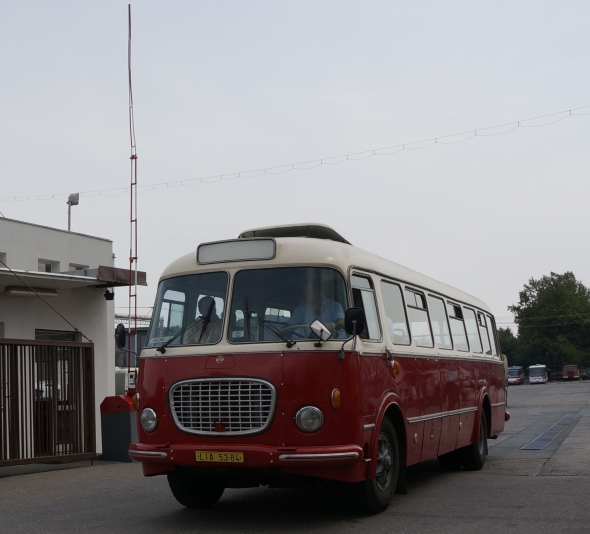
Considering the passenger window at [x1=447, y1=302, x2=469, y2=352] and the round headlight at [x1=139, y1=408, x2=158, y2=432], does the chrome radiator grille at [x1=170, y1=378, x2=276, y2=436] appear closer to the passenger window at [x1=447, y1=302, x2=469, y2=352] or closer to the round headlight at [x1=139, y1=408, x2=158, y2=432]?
the round headlight at [x1=139, y1=408, x2=158, y2=432]

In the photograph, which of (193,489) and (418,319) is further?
(418,319)

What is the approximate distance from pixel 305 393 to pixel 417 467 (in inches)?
257

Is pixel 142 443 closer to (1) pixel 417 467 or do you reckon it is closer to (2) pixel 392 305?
(2) pixel 392 305

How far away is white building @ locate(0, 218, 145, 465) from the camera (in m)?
13.7

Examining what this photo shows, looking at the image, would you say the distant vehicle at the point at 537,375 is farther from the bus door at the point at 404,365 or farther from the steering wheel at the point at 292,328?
the steering wheel at the point at 292,328

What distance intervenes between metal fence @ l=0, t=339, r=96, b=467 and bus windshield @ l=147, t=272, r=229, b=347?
206 inches

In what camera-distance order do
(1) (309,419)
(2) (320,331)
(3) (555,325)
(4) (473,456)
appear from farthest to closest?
(3) (555,325), (4) (473,456), (2) (320,331), (1) (309,419)

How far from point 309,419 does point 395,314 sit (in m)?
2.40

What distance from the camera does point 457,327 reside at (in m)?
13.2

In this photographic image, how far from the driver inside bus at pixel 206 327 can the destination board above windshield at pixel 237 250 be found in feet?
1.47

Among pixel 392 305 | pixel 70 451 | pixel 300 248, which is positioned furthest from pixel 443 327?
pixel 70 451

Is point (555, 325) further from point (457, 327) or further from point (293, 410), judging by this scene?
point (293, 410)

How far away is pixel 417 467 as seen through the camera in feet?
46.1

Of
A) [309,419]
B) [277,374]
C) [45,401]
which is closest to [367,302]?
[277,374]
